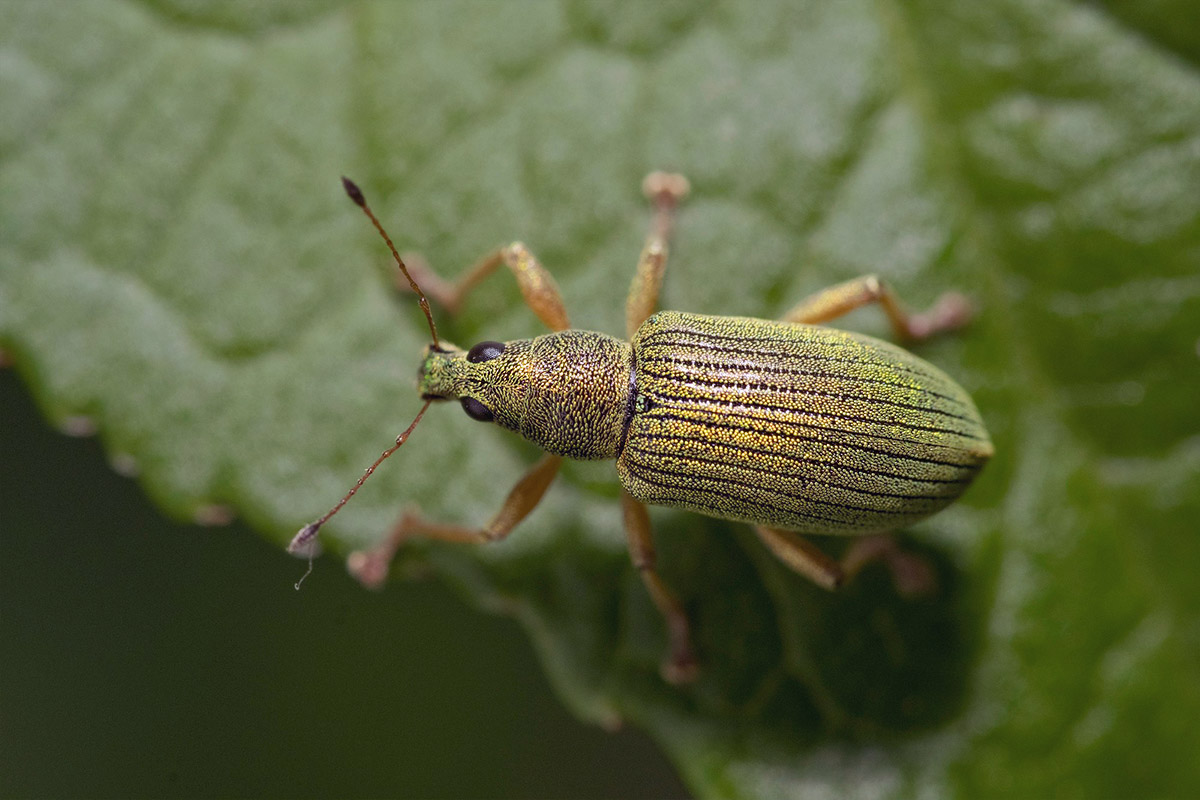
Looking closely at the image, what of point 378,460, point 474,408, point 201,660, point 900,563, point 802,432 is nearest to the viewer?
point 802,432

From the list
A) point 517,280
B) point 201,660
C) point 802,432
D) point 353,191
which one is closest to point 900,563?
point 802,432

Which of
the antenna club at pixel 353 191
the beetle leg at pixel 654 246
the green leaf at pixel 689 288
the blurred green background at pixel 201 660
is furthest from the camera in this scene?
the blurred green background at pixel 201 660

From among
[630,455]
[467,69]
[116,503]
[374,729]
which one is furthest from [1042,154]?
[116,503]

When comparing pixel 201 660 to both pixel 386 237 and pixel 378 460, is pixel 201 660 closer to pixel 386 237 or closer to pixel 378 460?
pixel 378 460

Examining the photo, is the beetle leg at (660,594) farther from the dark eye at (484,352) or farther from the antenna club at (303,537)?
the antenna club at (303,537)

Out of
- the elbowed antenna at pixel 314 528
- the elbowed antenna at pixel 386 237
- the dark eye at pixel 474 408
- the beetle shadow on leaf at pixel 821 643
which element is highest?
the elbowed antenna at pixel 386 237

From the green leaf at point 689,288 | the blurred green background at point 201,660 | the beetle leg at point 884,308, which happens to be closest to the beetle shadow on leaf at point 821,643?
the green leaf at point 689,288
